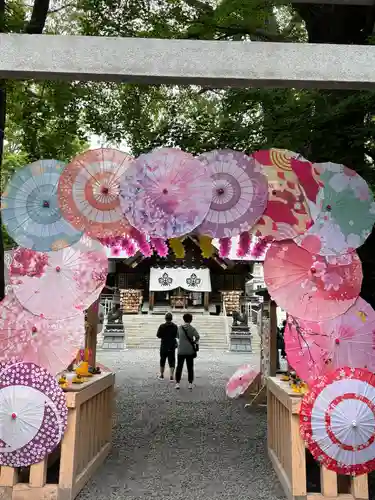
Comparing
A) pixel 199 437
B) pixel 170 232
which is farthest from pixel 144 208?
pixel 199 437

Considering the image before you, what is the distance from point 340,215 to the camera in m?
4.35

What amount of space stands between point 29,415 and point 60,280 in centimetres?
110

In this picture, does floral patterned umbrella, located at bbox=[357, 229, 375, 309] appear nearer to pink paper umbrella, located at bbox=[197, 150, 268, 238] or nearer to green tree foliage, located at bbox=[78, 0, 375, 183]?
green tree foliage, located at bbox=[78, 0, 375, 183]

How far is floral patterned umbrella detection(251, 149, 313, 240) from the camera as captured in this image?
436 centimetres

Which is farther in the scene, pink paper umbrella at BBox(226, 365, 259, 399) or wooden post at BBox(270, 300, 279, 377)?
pink paper umbrella at BBox(226, 365, 259, 399)

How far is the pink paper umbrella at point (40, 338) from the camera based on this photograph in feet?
13.6

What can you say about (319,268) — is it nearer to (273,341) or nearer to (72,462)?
(72,462)

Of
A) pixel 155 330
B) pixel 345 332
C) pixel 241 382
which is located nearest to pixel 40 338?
pixel 345 332

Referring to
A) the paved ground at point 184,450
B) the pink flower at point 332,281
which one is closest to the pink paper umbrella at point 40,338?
the paved ground at point 184,450

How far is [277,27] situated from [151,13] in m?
2.06

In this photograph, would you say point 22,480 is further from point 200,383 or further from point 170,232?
point 200,383

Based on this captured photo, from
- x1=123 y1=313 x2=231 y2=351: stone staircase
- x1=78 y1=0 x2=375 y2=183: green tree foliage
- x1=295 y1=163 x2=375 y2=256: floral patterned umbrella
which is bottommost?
x1=123 y1=313 x2=231 y2=351: stone staircase

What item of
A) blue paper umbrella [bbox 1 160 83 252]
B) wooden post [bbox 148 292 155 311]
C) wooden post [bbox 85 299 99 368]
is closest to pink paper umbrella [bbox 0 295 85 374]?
blue paper umbrella [bbox 1 160 83 252]

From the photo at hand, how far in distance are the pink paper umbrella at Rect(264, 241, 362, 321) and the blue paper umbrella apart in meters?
1.73
